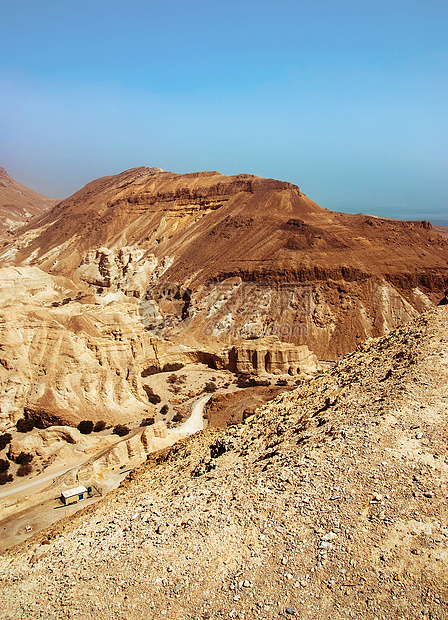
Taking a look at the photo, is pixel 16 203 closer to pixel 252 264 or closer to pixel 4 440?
pixel 252 264

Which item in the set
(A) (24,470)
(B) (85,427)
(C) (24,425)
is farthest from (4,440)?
(B) (85,427)

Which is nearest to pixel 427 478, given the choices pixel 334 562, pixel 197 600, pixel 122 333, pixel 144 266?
pixel 334 562

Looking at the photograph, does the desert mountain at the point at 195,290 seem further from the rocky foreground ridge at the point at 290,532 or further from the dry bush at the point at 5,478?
the rocky foreground ridge at the point at 290,532

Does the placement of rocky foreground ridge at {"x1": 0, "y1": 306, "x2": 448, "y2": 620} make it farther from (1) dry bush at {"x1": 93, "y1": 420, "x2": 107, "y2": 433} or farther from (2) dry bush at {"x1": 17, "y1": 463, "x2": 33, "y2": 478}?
(1) dry bush at {"x1": 93, "y1": 420, "x2": 107, "y2": 433}

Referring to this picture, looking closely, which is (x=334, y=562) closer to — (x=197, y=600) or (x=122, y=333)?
(x=197, y=600)

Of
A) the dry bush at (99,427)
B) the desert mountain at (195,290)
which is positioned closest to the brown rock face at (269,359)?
the desert mountain at (195,290)
